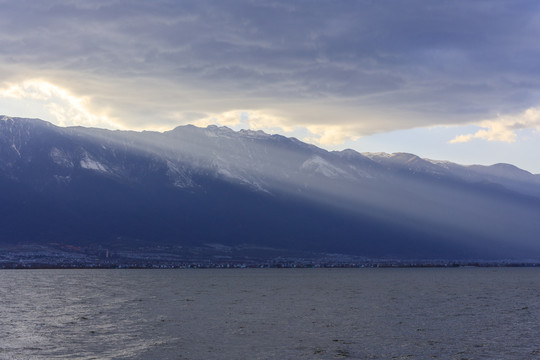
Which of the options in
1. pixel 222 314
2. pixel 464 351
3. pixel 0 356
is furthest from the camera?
pixel 222 314

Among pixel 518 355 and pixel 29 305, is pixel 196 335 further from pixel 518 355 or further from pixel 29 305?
pixel 29 305

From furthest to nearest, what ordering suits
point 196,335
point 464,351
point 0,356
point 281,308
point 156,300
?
point 156,300 < point 281,308 < point 196,335 < point 464,351 < point 0,356

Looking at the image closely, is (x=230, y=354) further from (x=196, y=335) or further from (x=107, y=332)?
(x=107, y=332)

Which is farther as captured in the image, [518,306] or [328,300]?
[328,300]

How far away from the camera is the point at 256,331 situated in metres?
90.2

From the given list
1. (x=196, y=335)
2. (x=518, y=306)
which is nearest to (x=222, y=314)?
(x=196, y=335)

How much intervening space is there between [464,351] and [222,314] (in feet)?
169

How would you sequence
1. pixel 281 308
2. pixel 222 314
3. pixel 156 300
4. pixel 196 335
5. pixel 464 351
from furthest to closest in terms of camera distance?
pixel 156 300, pixel 281 308, pixel 222 314, pixel 196 335, pixel 464 351

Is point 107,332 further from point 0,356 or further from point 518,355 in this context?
point 518,355

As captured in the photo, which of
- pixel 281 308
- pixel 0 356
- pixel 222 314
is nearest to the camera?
pixel 0 356

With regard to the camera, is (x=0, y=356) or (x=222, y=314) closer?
(x=0, y=356)

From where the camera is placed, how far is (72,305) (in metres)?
128

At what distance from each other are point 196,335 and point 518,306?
75.7 m

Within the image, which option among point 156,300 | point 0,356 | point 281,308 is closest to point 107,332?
point 0,356
